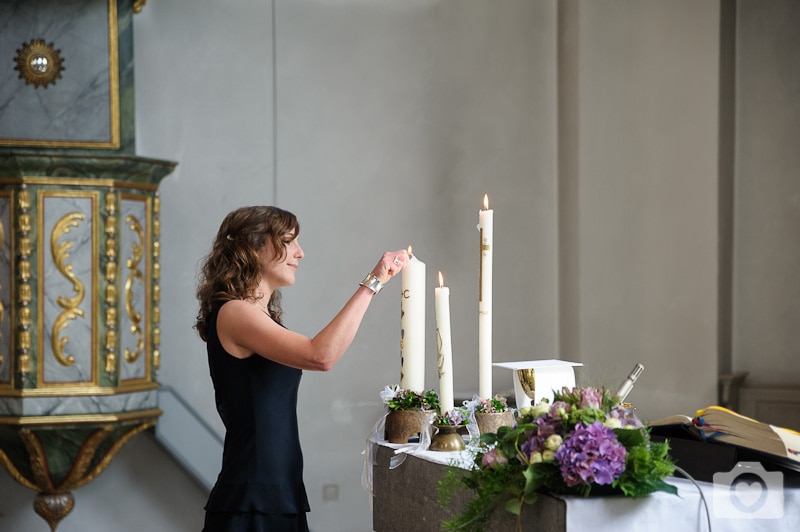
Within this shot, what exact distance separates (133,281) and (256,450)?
266 centimetres

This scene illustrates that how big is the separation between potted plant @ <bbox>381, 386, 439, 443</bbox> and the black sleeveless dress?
301 mm

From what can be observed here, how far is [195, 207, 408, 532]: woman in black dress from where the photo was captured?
2127mm

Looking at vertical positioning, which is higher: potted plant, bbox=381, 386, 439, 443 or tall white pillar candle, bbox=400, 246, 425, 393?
tall white pillar candle, bbox=400, 246, 425, 393

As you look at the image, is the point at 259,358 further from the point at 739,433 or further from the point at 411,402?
the point at 739,433

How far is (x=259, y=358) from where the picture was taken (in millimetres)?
2262

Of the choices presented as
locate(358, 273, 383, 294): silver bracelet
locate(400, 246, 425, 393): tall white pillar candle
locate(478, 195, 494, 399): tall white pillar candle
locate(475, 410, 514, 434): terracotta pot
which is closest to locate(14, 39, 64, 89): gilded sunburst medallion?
locate(358, 273, 383, 294): silver bracelet

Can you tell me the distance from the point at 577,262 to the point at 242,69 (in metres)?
2.15

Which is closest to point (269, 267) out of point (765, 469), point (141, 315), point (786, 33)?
point (765, 469)

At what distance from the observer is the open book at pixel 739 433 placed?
146cm

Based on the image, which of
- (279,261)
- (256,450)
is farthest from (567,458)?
(279,261)

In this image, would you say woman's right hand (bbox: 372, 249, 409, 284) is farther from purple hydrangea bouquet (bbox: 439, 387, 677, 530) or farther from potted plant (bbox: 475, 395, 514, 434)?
purple hydrangea bouquet (bbox: 439, 387, 677, 530)

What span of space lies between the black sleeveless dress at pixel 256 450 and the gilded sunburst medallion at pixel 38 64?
3.02m

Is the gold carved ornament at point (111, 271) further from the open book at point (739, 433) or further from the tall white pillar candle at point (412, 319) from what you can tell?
the open book at point (739, 433)

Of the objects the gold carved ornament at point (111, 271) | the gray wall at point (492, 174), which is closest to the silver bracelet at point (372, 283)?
the gold carved ornament at point (111, 271)
